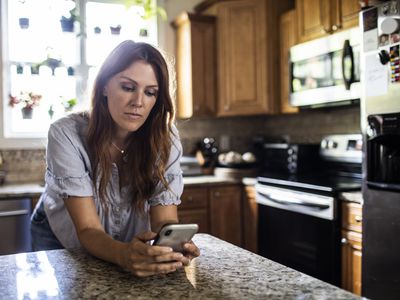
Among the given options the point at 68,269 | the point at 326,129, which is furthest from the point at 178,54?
the point at 68,269

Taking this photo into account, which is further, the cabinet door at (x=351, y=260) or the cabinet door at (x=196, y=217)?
the cabinet door at (x=196, y=217)

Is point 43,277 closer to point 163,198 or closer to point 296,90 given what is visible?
point 163,198

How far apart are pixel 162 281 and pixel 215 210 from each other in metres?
2.52

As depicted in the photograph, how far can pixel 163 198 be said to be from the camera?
52.3 inches

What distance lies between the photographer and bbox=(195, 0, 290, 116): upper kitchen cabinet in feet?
12.0

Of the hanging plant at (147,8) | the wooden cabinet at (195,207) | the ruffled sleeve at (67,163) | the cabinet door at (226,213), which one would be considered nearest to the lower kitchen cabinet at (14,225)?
the wooden cabinet at (195,207)

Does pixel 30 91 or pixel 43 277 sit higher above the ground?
pixel 30 91

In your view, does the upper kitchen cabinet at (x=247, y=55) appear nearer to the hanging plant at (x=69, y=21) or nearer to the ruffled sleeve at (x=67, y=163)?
the hanging plant at (x=69, y=21)

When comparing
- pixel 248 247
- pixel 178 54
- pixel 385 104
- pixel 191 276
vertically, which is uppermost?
pixel 178 54

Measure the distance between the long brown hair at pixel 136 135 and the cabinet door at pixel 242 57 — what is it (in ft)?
7.87

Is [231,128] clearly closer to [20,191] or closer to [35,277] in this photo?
[20,191]

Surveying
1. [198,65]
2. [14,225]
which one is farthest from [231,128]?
[14,225]

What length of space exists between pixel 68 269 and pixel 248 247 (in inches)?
101

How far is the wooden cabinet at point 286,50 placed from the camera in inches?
138
